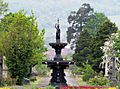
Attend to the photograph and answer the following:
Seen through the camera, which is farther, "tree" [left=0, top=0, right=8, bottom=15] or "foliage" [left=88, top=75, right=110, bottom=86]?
"tree" [left=0, top=0, right=8, bottom=15]

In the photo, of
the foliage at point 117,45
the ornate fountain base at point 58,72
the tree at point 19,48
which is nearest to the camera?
the ornate fountain base at point 58,72

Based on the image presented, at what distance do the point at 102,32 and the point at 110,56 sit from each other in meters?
8.05

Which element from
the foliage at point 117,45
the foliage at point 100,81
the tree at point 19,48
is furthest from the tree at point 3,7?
the foliage at point 100,81

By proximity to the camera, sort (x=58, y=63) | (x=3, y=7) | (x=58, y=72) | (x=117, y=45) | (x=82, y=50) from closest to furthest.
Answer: (x=58, y=63)
(x=58, y=72)
(x=117, y=45)
(x=3, y=7)
(x=82, y=50)

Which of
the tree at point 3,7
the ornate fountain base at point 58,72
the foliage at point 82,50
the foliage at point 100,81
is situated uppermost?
the tree at point 3,7

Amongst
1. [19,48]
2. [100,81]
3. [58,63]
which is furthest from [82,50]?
[58,63]

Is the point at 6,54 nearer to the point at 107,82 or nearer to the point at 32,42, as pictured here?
the point at 32,42

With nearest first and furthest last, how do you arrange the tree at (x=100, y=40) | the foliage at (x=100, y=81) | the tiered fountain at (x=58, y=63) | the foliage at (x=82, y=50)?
the tiered fountain at (x=58, y=63) < the foliage at (x=100, y=81) < the tree at (x=100, y=40) < the foliage at (x=82, y=50)

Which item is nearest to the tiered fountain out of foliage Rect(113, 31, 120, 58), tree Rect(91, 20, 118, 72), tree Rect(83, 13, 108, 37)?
foliage Rect(113, 31, 120, 58)

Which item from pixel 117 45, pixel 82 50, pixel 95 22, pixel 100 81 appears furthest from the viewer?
pixel 95 22

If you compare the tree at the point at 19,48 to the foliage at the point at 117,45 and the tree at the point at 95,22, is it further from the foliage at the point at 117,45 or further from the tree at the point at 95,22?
the tree at the point at 95,22

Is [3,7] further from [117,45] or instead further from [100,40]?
[117,45]

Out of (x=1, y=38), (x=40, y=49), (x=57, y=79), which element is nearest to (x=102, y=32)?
(x=40, y=49)

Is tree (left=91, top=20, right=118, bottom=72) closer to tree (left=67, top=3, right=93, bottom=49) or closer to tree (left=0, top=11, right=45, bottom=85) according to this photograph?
tree (left=0, top=11, right=45, bottom=85)
